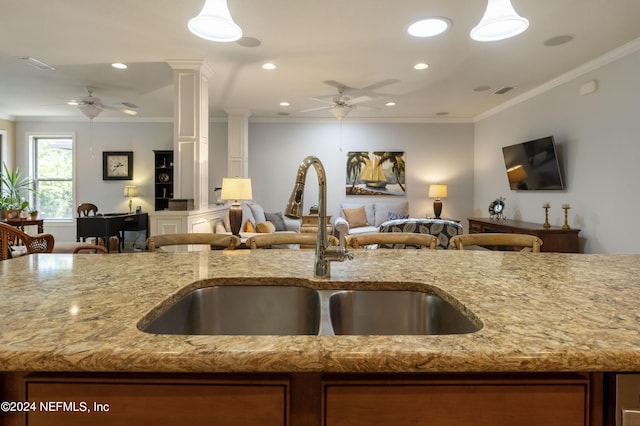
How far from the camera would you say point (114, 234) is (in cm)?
550

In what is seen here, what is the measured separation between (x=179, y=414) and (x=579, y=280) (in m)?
1.06

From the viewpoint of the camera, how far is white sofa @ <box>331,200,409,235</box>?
6.48 m

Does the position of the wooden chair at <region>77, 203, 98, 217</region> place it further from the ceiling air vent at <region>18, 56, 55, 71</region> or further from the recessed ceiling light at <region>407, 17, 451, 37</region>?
the recessed ceiling light at <region>407, 17, 451, 37</region>

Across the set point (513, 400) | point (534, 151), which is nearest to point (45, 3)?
point (513, 400)

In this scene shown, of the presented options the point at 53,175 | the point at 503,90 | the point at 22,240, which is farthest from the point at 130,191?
the point at 503,90

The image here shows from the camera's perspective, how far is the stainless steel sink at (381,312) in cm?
97

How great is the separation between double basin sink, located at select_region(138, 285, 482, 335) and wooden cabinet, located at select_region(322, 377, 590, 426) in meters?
0.31

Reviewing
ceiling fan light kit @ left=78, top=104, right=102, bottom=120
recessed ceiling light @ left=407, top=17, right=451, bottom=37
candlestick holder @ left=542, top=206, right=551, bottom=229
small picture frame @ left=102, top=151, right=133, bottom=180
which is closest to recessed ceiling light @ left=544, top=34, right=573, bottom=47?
recessed ceiling light @ left=407, top=17, right=451, bottom=37

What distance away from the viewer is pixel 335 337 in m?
0.60

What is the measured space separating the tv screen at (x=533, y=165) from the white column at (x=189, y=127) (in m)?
4.18

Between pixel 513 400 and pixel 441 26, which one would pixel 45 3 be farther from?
pixel 513 400

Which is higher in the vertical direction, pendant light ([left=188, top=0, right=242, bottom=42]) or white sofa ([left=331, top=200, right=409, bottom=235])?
pendant light ([left=188, top=0, right=242, bottom=42])

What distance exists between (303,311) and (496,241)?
3.70ft

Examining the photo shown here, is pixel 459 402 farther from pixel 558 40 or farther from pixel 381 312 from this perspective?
pixel 558 40
